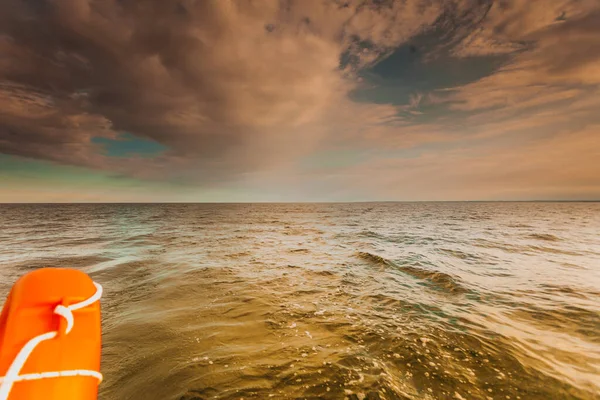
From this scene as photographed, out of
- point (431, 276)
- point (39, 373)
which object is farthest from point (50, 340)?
point (431, 276)

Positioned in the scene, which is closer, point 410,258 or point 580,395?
point 580,395

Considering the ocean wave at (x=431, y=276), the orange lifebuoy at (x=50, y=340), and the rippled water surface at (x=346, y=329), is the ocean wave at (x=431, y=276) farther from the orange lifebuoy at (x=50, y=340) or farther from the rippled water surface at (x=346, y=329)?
the orange lifebuoy at (x=50, y=340)

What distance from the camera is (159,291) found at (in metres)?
8.59

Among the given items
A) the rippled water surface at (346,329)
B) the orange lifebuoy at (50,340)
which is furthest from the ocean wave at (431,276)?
the orange lifebuoy at (50,340)

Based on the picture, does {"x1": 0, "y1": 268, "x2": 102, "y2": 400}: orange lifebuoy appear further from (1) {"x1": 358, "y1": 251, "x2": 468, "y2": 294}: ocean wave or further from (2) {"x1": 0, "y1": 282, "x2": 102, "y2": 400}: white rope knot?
(1) {"x1": 358, "y1": 251, "x2": 468, "y2": 294}: ocean wave

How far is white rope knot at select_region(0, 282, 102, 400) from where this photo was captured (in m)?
2.15

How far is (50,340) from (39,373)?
0.90 feet

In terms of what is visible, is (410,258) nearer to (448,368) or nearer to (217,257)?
(448,368)

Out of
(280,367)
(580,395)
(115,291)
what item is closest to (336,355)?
(280,367)

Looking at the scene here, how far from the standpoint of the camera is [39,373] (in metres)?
2.30

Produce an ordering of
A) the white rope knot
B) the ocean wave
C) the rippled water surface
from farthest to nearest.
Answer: the ocean wave, the rippled water surface, the white rope knot

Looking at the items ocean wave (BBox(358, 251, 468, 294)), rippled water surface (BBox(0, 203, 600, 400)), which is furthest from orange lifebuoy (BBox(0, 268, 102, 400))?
ocean wave (BBox(358, 251, 468, 294))

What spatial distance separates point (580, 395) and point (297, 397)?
4539 mm

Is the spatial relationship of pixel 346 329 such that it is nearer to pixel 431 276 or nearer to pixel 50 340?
pixel 50 340
